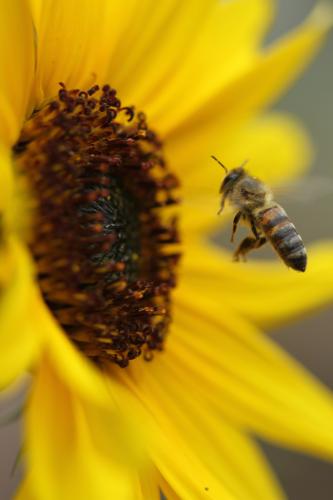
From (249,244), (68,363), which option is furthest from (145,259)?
(68,363)

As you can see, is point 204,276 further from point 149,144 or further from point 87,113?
point 87,113

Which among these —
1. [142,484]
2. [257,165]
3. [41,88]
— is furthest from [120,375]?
[257,165]

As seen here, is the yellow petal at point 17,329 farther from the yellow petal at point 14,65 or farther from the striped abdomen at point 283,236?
the striped abdomen at point 283,236

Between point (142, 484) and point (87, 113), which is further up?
point (87, 113)

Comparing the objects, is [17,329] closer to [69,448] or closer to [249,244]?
[69,448]

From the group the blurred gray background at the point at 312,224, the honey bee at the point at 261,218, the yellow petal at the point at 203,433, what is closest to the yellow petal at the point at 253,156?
the honey bee at the point at 261,218

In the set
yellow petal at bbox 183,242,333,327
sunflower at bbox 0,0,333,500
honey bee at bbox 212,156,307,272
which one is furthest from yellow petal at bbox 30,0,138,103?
yellow petal at bbox 183,242,333,327

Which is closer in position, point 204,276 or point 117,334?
point 117,334
